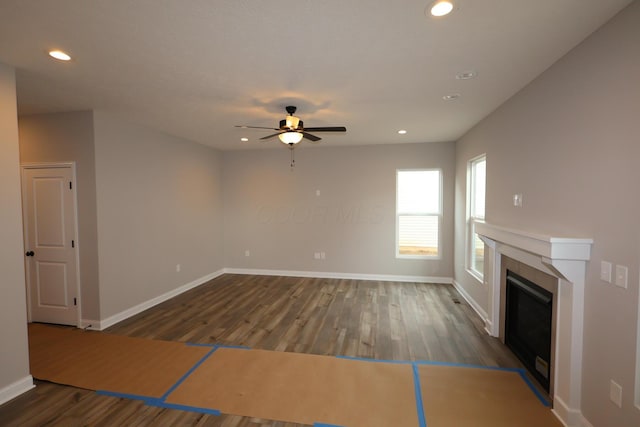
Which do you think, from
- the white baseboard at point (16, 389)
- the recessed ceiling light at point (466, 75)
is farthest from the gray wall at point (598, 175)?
the white baseboard at point (16, 389)

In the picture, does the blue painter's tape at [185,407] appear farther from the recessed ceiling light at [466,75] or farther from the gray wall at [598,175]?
the recessed ceiling light at [466,75]

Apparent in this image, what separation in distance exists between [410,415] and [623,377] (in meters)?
1.35

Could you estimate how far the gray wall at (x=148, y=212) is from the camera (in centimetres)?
371

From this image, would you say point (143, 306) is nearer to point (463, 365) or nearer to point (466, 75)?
point (463, 365)

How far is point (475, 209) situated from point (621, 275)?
9.51 feet

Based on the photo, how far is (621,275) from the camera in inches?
66.2

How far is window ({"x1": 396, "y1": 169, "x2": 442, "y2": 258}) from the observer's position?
5.61 meters

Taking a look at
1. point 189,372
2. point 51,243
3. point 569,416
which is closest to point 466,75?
point 569,416

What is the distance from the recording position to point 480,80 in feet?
8.63

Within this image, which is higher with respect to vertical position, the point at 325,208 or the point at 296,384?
the point at 325,208

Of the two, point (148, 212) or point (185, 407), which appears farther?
point (148, 212)

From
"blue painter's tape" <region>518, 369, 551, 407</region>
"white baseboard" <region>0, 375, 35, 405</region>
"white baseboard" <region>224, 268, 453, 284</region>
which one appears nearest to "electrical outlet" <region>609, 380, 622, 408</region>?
"blue painter's tape" <region>518, 369, 551, 407</region>

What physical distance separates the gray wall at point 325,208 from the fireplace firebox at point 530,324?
8.08 feet

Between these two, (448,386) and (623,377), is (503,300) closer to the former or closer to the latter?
(448,386)
